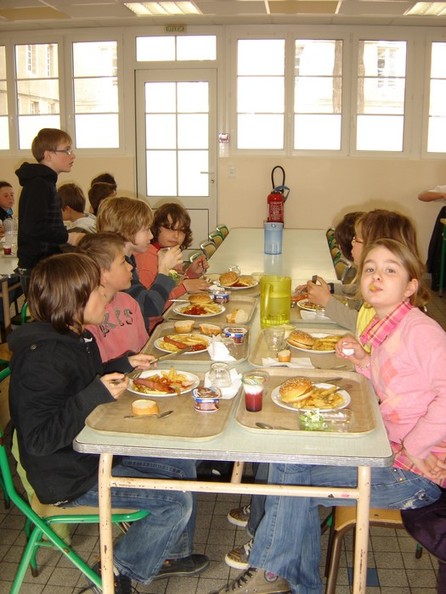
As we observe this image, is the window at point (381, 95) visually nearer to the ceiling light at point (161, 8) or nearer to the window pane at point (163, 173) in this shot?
the ceiling light at point (161, 8)

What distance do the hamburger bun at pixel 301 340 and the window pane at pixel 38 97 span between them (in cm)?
612

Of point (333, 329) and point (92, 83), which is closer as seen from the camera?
point (333, 329)

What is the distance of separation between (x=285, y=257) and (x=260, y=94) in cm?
376

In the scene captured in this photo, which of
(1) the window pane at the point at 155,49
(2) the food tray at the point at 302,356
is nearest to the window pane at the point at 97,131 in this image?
(1) the window pane at the point at 155,49

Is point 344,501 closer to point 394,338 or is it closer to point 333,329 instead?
point 394,338

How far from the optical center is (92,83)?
7.15 metres

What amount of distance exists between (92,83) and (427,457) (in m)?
6.56

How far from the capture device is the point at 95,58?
279 inches

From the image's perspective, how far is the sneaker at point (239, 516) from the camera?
2.29 meters

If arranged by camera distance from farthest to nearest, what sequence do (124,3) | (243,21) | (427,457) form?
(243,21), (124,3), (427,457)

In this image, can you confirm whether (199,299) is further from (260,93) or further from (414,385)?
(260,93)

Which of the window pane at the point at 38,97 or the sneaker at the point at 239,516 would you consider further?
the window pane at the point at 38,97

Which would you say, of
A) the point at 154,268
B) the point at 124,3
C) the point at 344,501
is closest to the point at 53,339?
the point at 344,501

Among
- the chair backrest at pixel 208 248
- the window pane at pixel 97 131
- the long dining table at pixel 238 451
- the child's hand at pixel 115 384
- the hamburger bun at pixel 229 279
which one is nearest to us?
the long dining table at pixel 238 451
